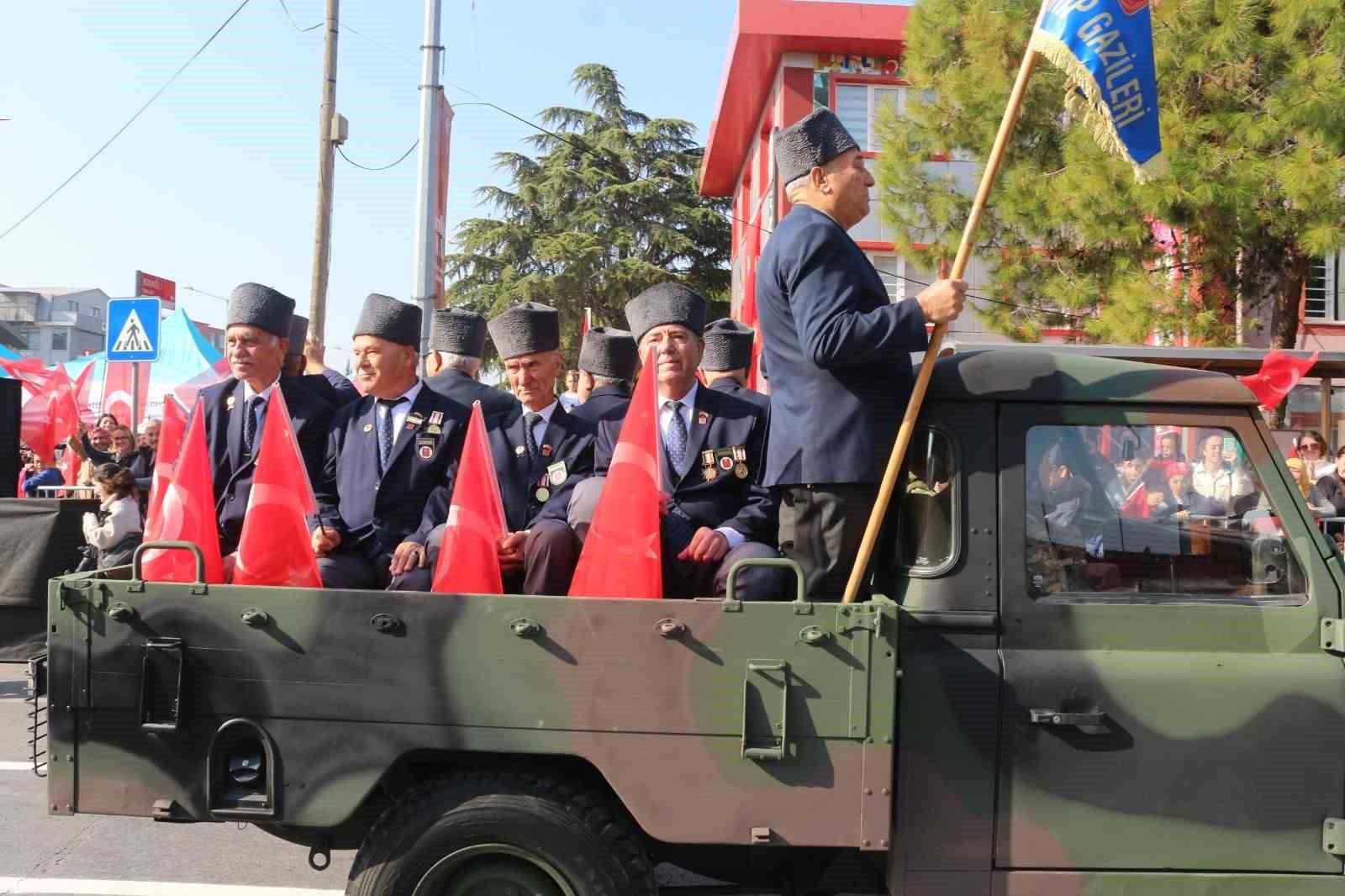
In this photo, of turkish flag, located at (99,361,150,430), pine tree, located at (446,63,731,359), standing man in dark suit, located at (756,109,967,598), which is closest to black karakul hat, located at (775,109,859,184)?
standing man in dark suit, located at (756,109,967,598)

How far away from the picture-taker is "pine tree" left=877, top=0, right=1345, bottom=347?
1056cm

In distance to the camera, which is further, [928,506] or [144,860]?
[144,860]

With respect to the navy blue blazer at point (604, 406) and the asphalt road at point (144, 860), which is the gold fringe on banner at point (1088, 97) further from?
the asphalt road at point (144, 860)

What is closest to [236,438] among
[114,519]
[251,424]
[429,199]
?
[251,424]

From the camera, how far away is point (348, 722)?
314 cm

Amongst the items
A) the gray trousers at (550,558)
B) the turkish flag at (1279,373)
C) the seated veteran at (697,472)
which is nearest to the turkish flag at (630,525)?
the gray trousers at (550,558)

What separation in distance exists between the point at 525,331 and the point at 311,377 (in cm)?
106

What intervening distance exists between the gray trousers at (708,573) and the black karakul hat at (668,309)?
2.93ft

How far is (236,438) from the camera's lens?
4.68 metres

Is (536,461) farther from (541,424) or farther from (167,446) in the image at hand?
(167,446)

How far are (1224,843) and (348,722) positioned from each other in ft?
7.40

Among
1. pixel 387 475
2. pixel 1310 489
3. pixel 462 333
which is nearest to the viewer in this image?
pixel 387 475

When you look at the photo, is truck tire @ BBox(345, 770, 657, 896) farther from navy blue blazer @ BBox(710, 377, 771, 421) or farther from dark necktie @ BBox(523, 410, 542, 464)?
dark necktie @ BBox(523, 410, 542, 464)

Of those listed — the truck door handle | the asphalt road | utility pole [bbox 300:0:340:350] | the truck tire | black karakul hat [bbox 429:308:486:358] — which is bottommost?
the asphalt road
